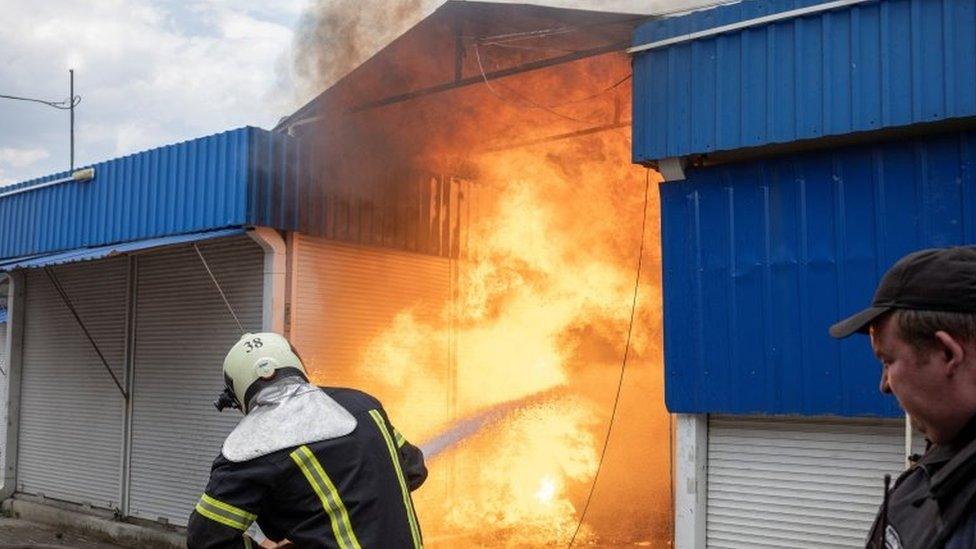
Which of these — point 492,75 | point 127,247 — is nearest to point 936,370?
point 492,75

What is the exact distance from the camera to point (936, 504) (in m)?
1.74

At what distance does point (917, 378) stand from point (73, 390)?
43.6ft

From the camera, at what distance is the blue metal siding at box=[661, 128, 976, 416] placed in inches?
239

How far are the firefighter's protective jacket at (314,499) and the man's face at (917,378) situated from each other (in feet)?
6.37

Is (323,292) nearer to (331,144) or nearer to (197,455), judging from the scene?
(331,144)

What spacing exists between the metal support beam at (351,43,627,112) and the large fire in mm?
932

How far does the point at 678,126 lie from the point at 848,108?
1.33 meters

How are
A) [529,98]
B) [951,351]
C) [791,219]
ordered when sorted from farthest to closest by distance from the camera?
[529,98] < [791,219] < [951,351]

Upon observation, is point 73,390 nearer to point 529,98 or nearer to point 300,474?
point 529,98

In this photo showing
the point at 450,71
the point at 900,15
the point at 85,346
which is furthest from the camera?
the point at 85,346

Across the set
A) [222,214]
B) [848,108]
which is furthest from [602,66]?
[222,214]

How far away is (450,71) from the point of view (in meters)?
9.80

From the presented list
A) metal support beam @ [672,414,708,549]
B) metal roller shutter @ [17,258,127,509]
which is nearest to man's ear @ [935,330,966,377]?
metal support beam @ [672,414,708,549]

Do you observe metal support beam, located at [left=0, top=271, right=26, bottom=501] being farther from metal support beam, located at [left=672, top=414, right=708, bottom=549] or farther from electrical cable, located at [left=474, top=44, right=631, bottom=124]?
metal support beam, located at [left=672, top=414, right=708, bottom=549]
